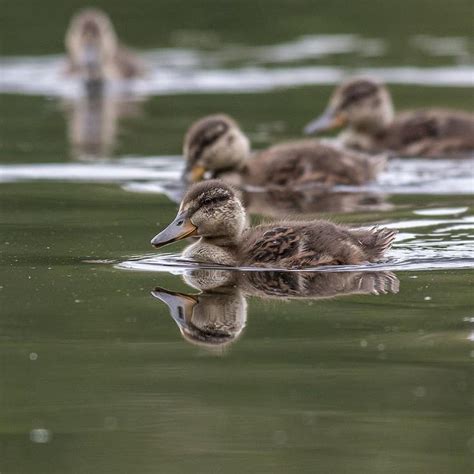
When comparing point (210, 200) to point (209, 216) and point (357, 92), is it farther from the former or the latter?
point (357, 92)

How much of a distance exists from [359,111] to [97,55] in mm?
5950

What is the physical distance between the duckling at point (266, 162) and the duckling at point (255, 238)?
3.27 meters

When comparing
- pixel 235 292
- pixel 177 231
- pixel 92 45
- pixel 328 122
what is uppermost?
pixel 92 45

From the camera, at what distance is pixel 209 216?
8953 mm

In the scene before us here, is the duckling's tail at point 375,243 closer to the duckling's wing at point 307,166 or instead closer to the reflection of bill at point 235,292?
the reflection of bill at point 235,292

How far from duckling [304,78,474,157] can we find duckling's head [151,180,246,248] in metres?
5.47

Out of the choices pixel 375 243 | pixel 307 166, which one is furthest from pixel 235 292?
pixel 307 166

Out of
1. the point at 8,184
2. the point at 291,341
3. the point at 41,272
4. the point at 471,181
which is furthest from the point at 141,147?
the point at 291,341

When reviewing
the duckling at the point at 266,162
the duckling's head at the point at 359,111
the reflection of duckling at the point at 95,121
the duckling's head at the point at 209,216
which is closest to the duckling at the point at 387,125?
the duckling's head at the point at 359,111

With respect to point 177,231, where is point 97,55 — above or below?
above

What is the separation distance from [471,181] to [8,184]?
3.71 m

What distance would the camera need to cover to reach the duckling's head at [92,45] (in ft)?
65.2

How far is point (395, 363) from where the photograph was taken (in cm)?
687

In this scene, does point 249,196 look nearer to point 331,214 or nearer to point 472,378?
point 331,214
